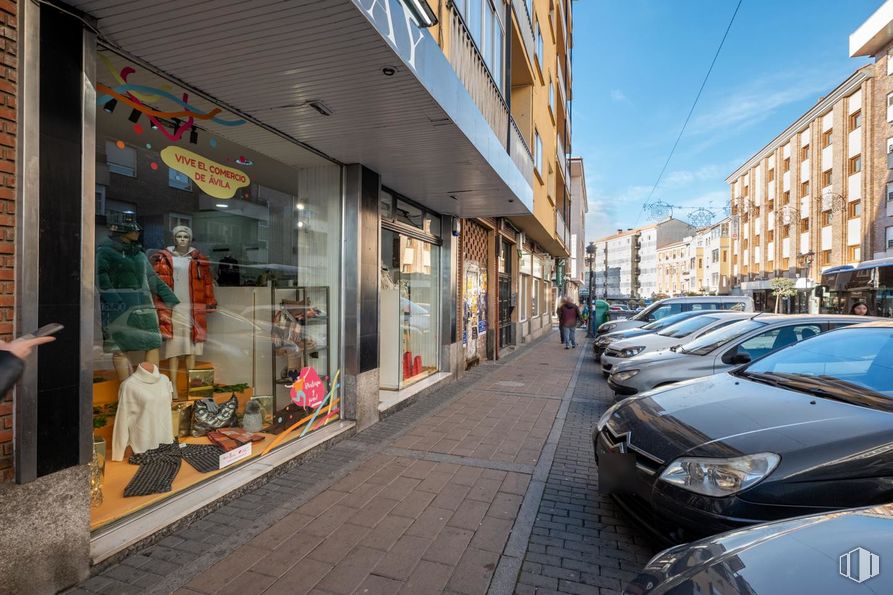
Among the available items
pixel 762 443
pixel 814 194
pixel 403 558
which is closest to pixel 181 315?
pixel 403 558

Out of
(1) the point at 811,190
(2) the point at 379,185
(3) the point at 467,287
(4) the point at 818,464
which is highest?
(1) the point at 811,190

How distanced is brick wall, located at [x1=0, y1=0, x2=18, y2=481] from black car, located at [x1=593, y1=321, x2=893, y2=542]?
3.55m

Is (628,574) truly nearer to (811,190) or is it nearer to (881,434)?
(881,434)

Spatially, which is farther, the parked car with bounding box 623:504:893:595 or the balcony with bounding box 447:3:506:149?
the balcony with bounding box 447:3:506:149

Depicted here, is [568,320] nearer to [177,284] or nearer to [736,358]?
[736,358]

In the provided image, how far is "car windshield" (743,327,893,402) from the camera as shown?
10.2ft

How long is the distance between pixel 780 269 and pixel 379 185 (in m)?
46.4

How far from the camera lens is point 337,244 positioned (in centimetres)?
591

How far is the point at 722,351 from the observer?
19.2 feet

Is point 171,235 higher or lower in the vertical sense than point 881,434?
higher

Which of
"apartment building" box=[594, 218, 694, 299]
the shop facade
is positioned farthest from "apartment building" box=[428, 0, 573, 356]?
"apartment building" box=[594, 218, 694, 299]

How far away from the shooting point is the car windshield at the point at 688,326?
28.3 feet

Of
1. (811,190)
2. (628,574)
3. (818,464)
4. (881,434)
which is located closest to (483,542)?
(628,574)

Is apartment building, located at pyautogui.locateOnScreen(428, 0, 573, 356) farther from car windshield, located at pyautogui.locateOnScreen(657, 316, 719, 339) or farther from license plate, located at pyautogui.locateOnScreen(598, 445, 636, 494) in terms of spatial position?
license plate, located at pyautogui.locateOnScreen(598, 445, 636, 494)
